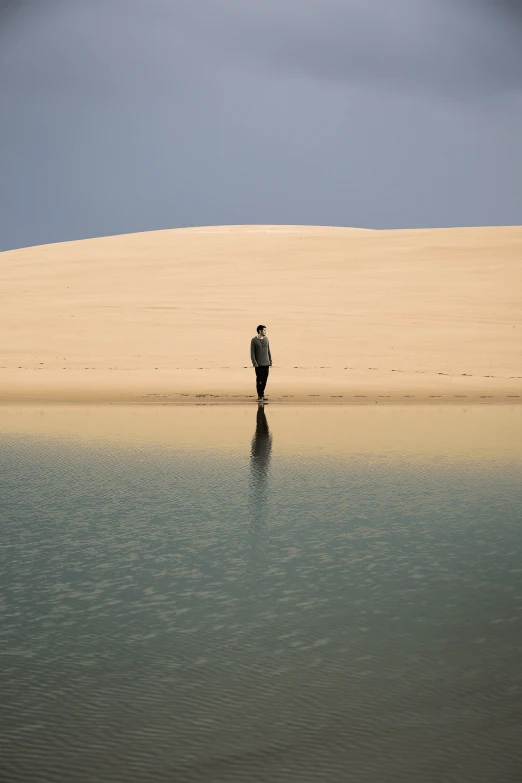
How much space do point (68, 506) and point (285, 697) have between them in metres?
5.66

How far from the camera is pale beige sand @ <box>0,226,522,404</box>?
94.3ft

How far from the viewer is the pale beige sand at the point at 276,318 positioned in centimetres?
2873

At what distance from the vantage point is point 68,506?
32.8 ft

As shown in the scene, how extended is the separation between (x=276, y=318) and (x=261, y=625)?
34253 mm

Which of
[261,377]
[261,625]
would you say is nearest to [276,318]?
[261,377]

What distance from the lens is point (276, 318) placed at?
131 feet

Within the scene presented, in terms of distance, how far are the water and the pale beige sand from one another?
15287 millimetres

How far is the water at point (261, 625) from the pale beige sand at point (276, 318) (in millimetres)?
15287

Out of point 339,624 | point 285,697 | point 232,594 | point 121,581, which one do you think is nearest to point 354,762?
point 285,697

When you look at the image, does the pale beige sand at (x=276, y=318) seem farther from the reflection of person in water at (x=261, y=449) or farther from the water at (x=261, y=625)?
the water at (x=261, y=625)

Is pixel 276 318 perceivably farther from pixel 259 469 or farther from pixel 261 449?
pixel 259 469

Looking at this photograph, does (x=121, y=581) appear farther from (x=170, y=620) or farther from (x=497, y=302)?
(x=497, y=302)

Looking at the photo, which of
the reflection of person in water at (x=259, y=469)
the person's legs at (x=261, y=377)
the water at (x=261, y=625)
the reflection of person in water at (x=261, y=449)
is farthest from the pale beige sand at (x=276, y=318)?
the water at (x=261, y=625)

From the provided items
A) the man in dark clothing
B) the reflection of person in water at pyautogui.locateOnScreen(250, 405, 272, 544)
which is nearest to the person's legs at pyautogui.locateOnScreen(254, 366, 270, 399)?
the man in dark clothing
